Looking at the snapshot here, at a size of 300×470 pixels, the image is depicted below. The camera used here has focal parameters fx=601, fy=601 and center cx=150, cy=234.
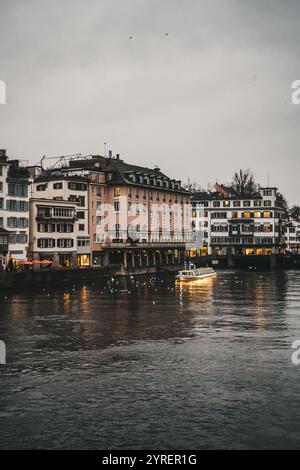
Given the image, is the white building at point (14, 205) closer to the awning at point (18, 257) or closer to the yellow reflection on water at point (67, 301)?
the awning at point (18, 257)

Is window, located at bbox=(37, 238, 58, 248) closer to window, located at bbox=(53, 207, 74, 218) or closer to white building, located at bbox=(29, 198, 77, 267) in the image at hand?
white building, located at bbox=(29, 198, 77, 267)

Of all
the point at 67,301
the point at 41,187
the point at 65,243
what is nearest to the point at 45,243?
the point at 65,243

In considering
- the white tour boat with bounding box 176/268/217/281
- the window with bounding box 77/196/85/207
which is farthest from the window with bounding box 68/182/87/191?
the white tour boat with bounding box 176/268/217/281

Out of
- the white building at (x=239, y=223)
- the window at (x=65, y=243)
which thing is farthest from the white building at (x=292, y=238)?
the window at (x=65, y=243)

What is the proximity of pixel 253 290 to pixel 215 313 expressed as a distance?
1120 inches

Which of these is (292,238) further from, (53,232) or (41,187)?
(53,232)

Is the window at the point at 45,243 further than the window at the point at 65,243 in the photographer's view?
No

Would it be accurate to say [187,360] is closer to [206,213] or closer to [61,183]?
[61,183]

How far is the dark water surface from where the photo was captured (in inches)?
845

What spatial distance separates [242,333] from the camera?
4269 cm

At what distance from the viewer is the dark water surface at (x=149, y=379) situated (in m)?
21.5

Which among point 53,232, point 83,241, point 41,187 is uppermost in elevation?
point 41,187

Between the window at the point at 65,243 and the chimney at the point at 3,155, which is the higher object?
the chimney at the point at 3,155

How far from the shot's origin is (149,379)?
1143 inches
